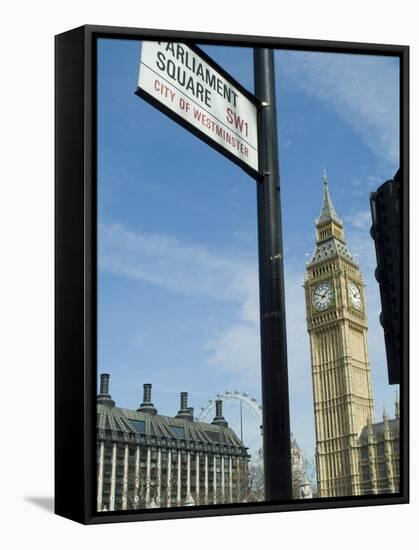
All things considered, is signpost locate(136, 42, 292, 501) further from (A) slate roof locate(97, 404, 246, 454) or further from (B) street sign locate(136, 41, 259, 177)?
(A) slate roof locate(97, 404, 246, 454)

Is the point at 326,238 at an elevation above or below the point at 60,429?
above

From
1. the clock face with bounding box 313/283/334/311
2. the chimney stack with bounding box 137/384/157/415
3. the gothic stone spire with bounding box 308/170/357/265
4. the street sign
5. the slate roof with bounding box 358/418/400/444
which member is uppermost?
the street sign

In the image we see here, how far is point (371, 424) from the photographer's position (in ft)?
31.4

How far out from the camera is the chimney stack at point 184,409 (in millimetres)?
8789

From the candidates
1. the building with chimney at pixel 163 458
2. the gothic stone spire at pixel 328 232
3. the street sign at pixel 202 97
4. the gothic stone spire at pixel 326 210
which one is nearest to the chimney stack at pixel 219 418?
the building with chimney at pixel 163 458

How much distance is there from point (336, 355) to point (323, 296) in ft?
1.85

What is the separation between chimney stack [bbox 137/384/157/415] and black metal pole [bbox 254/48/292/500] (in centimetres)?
108

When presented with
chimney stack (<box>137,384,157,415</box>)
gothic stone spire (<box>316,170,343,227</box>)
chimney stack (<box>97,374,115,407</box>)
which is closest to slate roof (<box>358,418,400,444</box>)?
gothic stone spire (<box>316,170,343,227</box>)

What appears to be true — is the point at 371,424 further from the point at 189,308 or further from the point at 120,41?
the point at 120,41

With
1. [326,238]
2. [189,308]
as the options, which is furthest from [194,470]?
[326,238]

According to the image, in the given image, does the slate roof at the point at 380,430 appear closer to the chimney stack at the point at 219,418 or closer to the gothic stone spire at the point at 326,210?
the chimney stack at the point at 219,418

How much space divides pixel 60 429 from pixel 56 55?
3.13 meters

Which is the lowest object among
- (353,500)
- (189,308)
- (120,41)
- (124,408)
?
(353,500)

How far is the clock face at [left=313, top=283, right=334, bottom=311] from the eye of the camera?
9.64 metres
